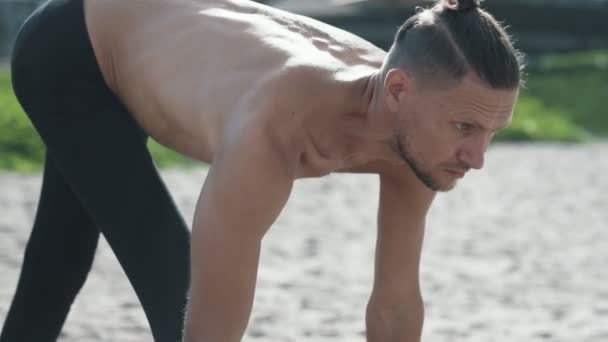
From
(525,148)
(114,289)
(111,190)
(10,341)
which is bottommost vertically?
(525,148)

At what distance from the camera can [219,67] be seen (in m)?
3.09

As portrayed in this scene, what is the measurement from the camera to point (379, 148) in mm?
3035

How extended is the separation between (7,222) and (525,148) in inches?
301

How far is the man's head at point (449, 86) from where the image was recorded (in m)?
2.74

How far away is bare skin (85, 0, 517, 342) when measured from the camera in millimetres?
2768

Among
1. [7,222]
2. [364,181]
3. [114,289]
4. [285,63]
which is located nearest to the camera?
[285,63]

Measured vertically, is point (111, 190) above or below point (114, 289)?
above

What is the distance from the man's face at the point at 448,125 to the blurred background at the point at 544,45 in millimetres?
10872

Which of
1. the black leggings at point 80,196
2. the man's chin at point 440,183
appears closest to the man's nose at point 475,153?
the man's chin at point 440,183

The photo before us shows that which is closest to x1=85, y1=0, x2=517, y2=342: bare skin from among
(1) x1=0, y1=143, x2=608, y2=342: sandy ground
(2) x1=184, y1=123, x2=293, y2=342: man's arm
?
(2) x1=184, y1=123, x2=293, y2=342: man's arm

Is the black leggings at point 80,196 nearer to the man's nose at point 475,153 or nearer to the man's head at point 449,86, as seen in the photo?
the man's head at point 449,86

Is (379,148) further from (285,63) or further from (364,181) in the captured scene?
(364,181)

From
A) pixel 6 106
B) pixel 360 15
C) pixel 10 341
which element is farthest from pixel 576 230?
pixel 360 15

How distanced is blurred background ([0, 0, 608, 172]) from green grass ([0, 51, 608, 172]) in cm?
1
